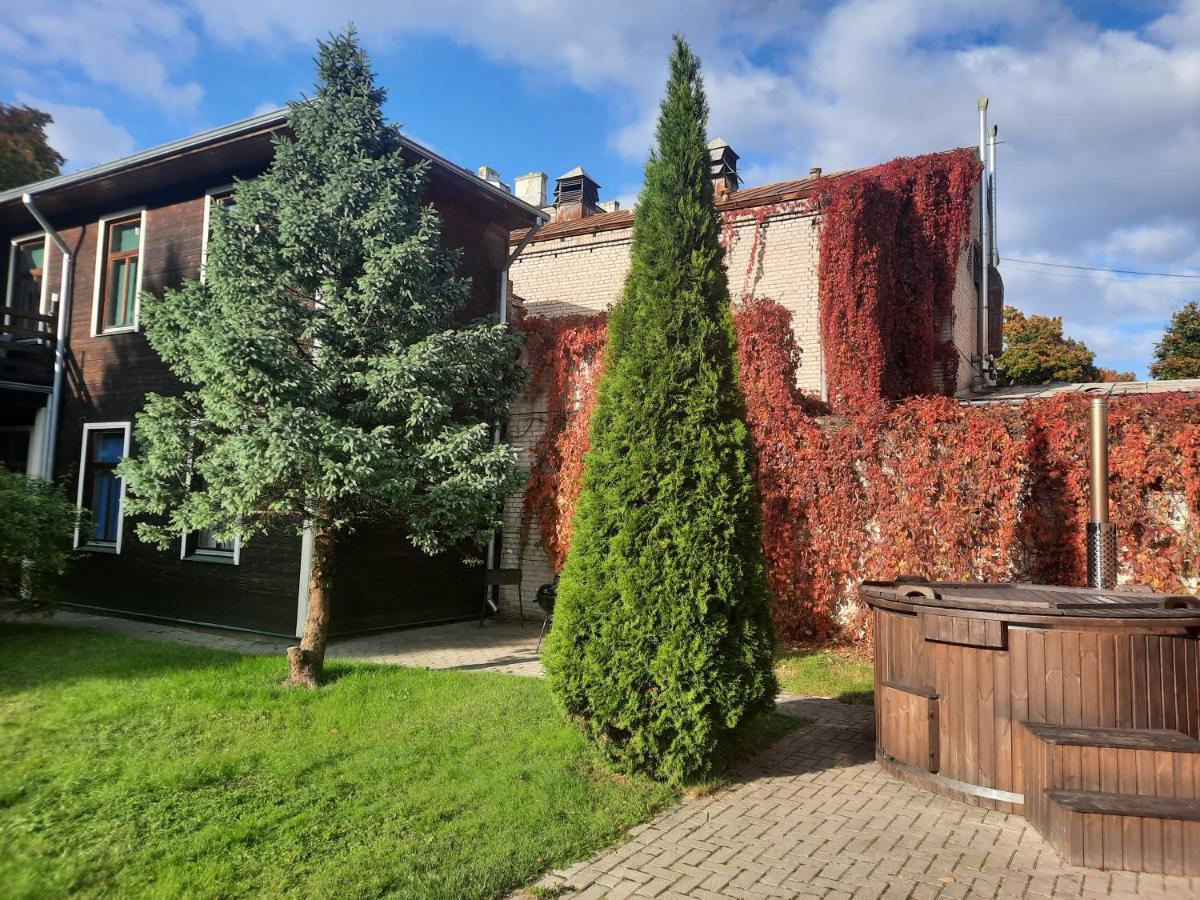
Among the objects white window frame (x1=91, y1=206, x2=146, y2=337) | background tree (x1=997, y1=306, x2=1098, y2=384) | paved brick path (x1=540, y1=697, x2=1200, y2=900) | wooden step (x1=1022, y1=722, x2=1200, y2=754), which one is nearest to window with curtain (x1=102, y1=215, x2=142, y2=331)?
white window frame (x1=91, y1=206, x2=146, y2=337)

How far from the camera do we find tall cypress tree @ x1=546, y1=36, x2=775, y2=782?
454cm

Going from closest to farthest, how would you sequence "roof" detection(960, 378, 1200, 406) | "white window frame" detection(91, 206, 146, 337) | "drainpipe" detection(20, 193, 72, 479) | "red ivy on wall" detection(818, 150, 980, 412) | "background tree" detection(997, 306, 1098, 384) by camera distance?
"roof" detection(960, 378, 1200, 406) → "red ivy on wall" detection(818, 150, 980, 412) → "white window frame" detection(91, 206, 146, 337) → "drainpipe" detection(20, 193, 72, 479) → "background tree" detection(997, 306, 1098, 384)

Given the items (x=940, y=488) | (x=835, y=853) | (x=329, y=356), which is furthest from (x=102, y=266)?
(x=835, y=853)

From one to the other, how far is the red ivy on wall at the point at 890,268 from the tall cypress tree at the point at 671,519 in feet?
21.5

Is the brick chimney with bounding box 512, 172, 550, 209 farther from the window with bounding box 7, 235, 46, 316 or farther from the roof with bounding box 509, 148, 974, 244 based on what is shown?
the window with bounding box 7, 235, 46, 316

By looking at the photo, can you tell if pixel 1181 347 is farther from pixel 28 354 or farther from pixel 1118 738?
pixel 28 354

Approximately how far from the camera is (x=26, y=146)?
67.2ft

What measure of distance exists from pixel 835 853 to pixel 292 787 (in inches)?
121

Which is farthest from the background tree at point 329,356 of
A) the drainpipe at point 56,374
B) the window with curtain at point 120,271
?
the drainpipe at point 56,374

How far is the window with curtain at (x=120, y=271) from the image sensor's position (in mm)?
11891

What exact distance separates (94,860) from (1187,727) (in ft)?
18.2

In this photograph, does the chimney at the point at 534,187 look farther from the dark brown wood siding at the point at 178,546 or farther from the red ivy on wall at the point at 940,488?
the red ivy on wall at the point at 940,488

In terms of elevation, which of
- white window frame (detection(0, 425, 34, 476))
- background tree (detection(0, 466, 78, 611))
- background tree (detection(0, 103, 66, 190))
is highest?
background tree (detection(0, 103, 66, 190))

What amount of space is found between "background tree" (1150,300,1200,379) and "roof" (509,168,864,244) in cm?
1979
